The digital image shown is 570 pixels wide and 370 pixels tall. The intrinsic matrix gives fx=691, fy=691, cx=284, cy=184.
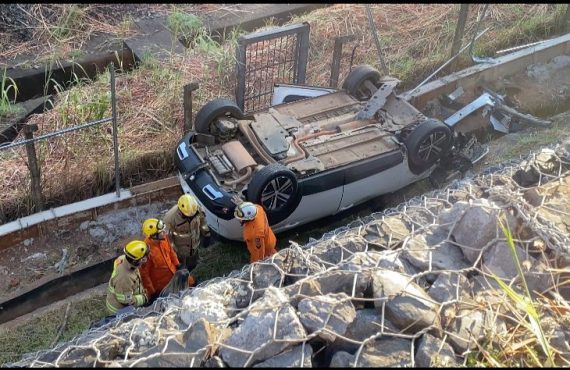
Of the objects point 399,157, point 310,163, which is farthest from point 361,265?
point 399,157

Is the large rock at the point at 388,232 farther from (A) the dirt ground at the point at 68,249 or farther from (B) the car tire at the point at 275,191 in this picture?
(A) the dirt ground at the point at 68,249

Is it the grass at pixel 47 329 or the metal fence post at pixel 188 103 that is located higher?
the metal fence post at pixel 188 103

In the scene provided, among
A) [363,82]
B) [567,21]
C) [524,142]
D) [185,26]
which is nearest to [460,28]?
[524,142]

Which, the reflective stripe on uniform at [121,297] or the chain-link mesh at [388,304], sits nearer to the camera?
the chain-link mesh at [388,304]

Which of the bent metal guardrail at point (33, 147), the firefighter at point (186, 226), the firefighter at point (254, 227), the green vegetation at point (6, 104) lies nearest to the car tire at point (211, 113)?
the bent metal guardrail at point (33, 147)

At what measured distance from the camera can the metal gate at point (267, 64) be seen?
8.82 m

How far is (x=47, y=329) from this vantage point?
6.97 meters

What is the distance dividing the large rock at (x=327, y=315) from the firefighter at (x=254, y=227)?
2.86 meters

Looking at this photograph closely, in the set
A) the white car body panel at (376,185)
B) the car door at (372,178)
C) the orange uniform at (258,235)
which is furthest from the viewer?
the white car body panel at (376,185)

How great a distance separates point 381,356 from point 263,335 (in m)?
0.62

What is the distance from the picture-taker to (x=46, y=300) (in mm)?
7465

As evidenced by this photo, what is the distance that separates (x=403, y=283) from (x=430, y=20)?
8.52m

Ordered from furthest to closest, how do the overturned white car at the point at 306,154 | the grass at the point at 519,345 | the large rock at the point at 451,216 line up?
the overturned white car at the point at 306,154
the large rock at the point at 451,216
the grass at the point at 519,345

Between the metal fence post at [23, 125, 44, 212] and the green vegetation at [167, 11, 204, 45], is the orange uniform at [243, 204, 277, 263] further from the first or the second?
the green vegetation at [167, 11, 204, 45]
